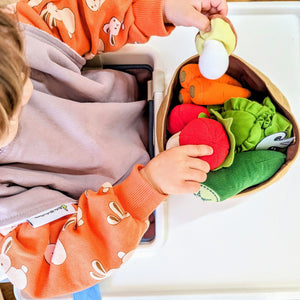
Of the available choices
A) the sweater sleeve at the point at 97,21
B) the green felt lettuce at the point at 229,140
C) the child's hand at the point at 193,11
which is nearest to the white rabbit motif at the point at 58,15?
the sweater sleeve at the point at 97,21

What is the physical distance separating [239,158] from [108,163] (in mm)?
188

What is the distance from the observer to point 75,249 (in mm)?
466

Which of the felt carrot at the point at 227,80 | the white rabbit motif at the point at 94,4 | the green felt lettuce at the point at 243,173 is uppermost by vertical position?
the white rabbit motif at the point at 94,4

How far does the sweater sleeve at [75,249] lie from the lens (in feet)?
1.53

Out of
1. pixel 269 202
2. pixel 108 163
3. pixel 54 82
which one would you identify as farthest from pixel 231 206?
pixel 54 82

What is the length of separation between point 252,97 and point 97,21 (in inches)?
9.4

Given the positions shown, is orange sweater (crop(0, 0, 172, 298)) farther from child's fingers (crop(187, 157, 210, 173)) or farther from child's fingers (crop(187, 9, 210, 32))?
child's fingers (crop(187, 9, 210, 32))

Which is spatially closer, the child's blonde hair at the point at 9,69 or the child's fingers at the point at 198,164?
the child's blonde hair at the point at 9,69

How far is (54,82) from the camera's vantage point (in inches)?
22.1

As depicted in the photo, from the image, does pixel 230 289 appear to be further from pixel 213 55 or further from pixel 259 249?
pixel 213 55

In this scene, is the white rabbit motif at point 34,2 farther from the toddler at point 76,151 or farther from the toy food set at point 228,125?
the toy food set at point 228,125

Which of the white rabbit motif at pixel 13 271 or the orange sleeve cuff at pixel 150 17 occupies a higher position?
the orange sleeve cuff at pixel 150 17

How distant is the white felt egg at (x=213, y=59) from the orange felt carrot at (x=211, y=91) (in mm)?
29

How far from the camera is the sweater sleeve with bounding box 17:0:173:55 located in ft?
1.75
